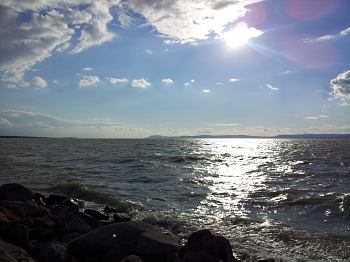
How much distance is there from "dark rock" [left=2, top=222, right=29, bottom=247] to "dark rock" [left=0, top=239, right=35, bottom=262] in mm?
966

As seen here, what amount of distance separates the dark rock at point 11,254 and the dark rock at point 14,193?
6.73 m

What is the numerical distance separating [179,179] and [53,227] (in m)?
16.8

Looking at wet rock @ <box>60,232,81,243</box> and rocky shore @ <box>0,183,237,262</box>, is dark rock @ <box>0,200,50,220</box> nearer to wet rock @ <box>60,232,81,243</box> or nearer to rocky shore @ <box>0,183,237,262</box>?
rocky shore @ <box>0,183,237,262</box>

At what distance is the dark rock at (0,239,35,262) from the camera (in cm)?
728

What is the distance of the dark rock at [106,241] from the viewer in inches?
344

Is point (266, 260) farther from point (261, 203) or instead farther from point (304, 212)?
point (261, 203)

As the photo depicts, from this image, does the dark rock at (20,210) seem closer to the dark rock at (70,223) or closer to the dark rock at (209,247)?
the dark rock at (70,223)

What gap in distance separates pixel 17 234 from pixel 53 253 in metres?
1.56

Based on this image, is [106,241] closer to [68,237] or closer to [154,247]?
[154,247]

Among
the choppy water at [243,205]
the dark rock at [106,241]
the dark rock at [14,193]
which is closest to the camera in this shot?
the dark rock at [106,241]

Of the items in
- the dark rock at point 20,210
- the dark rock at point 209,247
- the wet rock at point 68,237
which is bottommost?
the wet rock at point 68,237

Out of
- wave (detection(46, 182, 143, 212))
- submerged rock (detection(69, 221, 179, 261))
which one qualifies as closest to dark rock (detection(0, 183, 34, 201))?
wave (detection(46, 182, 143, 212))

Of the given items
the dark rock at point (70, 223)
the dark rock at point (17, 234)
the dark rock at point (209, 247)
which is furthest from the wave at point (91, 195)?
the dark rock at point (209, 247)

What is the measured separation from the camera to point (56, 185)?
23.5 m
